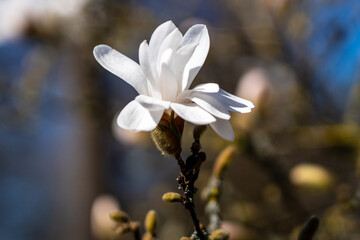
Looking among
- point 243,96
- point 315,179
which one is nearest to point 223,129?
point 315,179

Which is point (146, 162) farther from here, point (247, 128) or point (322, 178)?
point (322, 178)

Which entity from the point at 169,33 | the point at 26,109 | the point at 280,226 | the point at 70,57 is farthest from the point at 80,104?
the point at 169,33

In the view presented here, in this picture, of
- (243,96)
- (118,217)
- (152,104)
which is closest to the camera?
(152,104)

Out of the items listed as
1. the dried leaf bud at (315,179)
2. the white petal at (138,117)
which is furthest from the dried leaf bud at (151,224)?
the dried leaf bud at (315,179)

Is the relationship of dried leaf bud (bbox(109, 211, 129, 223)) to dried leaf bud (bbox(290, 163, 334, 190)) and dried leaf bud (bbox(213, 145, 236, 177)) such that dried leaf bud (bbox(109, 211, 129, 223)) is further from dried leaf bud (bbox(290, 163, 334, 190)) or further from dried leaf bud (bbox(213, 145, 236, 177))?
dried leaf bud (bbox(290, 163, 334, 190))

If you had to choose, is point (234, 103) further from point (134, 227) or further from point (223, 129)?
point (134, 227)

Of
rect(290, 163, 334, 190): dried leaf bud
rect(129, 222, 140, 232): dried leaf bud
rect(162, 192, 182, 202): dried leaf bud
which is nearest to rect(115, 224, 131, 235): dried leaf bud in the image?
rect(129, 222, 140, 232): dried leaf bud

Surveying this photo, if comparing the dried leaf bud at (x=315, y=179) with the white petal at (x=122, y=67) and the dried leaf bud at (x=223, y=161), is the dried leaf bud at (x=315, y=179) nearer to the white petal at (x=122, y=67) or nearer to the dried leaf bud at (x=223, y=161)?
the dried leaf bud at (x=223, y=161)
